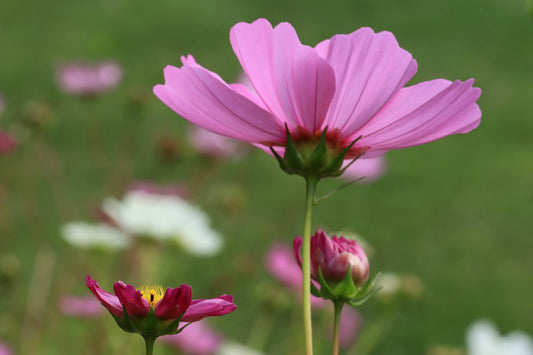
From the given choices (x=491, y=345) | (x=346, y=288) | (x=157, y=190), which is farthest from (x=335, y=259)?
(x=157, y=190)

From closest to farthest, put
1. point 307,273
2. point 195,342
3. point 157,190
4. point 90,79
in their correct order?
point 307,273
point 195,342
point 157,190
point 90,79

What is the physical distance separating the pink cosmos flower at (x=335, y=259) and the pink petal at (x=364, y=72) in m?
0.04

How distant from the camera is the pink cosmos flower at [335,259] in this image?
0.88 feet

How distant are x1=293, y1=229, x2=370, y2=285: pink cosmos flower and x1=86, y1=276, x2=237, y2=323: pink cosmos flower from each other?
0.05 m

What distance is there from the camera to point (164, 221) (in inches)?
37.2

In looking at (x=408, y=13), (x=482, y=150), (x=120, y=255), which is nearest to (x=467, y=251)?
(x=482, y=150)

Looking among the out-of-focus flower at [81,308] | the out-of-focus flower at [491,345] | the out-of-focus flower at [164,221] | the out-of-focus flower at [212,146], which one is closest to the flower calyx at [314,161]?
the out-of-focus flower at [491,345]

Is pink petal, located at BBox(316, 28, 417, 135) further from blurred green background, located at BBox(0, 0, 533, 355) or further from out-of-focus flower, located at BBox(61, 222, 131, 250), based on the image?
out-of-focus flower, located at BBox(61, 222, 131, 250)

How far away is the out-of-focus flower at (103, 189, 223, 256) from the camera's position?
93 centimetres

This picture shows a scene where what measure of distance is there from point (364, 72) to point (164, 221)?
70 centimetres

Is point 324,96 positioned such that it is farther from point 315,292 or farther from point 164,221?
point 164,221

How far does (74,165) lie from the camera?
9.43ft

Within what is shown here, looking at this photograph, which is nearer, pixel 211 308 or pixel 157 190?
pixel 211 308

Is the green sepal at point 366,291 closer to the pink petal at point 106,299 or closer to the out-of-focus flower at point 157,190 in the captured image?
the pink petal at point 106,299
